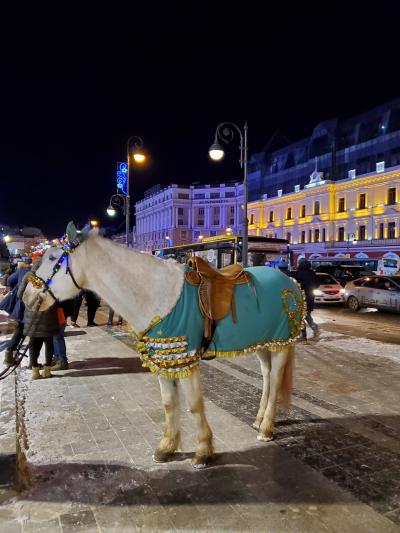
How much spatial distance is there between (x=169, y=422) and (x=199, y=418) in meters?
0.35

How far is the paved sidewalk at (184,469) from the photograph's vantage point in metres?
2.96

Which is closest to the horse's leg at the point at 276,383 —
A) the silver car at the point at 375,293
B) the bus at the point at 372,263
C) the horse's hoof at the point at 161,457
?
the horse's hoof at the point at 161,457

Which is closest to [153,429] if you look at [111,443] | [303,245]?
[111,443]

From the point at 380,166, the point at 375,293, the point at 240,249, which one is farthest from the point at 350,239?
the point at 375,293

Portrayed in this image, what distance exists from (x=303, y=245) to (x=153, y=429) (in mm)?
52164

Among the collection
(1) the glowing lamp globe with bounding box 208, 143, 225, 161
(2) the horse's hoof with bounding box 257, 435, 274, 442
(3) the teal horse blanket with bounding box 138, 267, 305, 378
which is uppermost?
(1) the glowing lamp globe with bounding box 208, 143, 225, 161

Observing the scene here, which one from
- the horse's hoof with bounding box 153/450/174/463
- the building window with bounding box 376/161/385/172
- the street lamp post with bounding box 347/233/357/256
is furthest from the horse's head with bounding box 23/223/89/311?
the street lamp post with bounding box 347/233/357/256

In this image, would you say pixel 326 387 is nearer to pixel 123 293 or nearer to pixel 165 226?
pixel 123 293

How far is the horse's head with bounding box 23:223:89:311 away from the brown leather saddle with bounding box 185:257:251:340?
3.47ft

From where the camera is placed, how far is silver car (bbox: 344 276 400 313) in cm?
1675

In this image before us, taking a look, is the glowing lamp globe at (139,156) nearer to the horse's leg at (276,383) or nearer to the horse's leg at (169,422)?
the horse's leg at (276,383)

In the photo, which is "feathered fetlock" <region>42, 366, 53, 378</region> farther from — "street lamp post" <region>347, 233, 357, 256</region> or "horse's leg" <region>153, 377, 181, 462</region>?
"street lamp post" <region>347, 233, 357, 256</region>

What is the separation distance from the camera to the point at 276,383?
4.44 meters

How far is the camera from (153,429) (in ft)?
14.9
